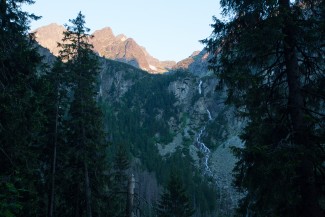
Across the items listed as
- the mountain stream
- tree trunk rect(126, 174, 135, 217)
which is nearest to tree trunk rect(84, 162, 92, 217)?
tree trunk rect(126, 174, 135, 217)

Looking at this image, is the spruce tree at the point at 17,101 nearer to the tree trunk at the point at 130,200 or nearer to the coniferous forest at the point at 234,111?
the coniferous forest at the point at 234,111

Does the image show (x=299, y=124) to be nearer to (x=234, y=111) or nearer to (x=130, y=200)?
(x=234, y=111)

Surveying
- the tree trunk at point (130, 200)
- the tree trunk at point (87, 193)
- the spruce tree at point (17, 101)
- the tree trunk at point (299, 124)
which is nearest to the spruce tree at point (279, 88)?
the tree trunk at point (299, 124)

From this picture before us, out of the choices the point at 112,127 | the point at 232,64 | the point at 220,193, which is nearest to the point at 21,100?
the point at 232,64

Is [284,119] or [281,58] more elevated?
[281,58]

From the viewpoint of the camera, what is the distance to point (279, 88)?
9750 mm

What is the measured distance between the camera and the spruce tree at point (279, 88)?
26.1 feet

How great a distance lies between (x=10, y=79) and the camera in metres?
13.1

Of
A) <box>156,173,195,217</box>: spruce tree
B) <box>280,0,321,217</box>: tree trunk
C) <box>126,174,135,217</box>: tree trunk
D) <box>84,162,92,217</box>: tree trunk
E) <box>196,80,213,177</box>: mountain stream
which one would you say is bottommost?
<box>196,80,213,177</box>: mountain stream

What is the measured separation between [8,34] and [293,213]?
1181 cm

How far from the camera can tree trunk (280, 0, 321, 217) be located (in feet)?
25.7

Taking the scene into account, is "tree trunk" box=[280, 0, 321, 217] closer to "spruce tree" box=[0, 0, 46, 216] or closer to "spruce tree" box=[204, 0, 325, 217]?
"spruce tree" box=[204, 0, 325, 217]

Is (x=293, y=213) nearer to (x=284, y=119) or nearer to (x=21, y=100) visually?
(x=284, y=119)

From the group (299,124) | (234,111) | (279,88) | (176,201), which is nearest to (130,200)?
(234,111)
